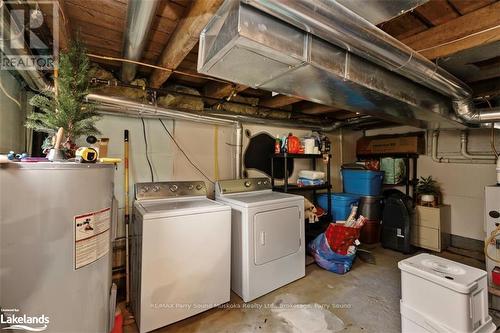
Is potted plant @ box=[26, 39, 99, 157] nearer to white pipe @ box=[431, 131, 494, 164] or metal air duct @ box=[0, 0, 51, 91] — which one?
metal air duct @ box=[0, 0, 51, 91]

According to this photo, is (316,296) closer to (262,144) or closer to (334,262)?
(334,262)

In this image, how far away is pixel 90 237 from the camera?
40.8 inches

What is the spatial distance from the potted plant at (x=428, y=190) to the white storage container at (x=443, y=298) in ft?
7.44

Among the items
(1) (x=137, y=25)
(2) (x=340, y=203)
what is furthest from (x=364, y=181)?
(1) (x=137, y=25)

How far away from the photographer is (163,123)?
2.59 m

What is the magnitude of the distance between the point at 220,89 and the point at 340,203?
2.55 m

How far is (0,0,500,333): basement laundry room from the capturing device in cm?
101

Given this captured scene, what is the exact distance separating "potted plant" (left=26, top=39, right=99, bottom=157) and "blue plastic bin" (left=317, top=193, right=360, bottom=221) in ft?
11.1

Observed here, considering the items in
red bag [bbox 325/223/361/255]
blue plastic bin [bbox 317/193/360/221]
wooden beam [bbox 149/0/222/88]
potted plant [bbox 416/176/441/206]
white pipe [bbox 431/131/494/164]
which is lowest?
red bag [bbox 325/223/361/255]

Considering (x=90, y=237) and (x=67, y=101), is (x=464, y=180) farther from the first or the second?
(x=67, y=101)

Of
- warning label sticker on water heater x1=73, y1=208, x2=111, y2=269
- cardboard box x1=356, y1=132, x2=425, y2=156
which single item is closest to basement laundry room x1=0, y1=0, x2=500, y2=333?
warning label sticker on water heater x1=73, y1=208, x2=111, y2=269

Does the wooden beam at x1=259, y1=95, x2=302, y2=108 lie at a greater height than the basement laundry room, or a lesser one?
greater

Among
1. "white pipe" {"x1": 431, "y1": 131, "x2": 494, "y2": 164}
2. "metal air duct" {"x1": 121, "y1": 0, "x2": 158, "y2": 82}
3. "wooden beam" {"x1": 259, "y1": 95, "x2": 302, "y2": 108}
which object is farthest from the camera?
"white pipe" {"x1": 431, "y1": 131, "x2": 494, "y2": 164}

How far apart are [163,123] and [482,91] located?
3.73 metres
